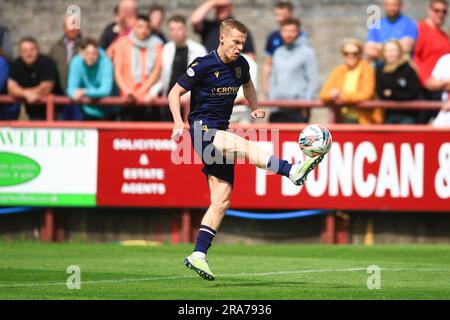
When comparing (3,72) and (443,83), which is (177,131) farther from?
(3,72)

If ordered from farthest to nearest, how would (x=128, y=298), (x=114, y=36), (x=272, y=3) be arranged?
(x=272, y=3) < (x=114, y=36) < (x=128, y=298)

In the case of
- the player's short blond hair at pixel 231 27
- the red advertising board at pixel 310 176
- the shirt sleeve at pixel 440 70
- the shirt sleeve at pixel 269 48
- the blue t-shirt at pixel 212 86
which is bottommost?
the red advertising board at pixel 310 176

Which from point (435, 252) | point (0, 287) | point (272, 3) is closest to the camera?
point (0, 287)

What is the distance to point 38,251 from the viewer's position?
15961 millimetres

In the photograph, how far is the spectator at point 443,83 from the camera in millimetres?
17672

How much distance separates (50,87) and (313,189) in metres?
4.65

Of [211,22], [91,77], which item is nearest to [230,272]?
[91,77]

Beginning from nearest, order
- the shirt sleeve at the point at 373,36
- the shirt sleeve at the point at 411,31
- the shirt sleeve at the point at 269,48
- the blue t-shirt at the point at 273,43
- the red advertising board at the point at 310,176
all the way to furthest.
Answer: the red advertising board at the point at 310,176, the shirt sleeve at the point at 411,31, the shirt sleeve at the point at 373,36, the blue t-shirt at the point at 273,43, the shirt sleeve at the point at 269,48

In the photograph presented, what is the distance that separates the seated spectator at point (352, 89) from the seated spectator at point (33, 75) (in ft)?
14.7

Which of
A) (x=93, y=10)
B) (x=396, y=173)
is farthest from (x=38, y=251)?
(x=93, y=10)

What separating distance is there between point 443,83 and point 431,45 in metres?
1.19

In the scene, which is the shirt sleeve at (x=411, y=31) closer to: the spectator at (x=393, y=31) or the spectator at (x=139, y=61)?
the spectator at (x=393, y=31)

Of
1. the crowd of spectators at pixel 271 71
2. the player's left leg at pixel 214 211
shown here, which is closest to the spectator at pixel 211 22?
the crowd of spectators at pixel 271 71

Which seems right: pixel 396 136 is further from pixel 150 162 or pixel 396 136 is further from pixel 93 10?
pixel 93 10
